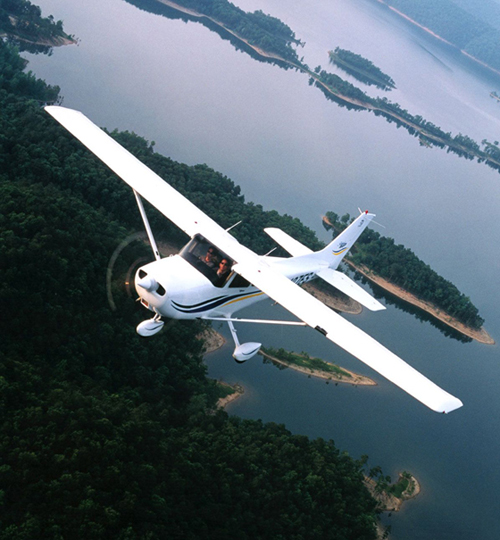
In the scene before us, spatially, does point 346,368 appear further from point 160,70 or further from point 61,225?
point 160,70

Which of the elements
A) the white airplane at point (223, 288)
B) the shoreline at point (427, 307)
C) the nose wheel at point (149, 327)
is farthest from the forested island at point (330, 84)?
the nose wheel at point (149, 327)

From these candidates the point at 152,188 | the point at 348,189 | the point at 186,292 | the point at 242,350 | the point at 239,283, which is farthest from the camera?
the point at 348,189

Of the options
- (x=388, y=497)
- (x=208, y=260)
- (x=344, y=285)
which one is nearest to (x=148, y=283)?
(x=208, y=260)

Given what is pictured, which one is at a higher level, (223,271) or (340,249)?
(340,249)

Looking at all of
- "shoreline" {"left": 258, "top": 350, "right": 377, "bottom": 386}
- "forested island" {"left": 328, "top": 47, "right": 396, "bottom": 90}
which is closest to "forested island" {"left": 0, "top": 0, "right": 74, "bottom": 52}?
"shoreline" {"left": 258, "top": 350, "right": 377, "bottom": 386}

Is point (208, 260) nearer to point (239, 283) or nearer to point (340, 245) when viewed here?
point (239, 283)

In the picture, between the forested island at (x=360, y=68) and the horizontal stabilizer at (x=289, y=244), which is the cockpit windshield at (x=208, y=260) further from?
the forested island at (x=360, y=68)
